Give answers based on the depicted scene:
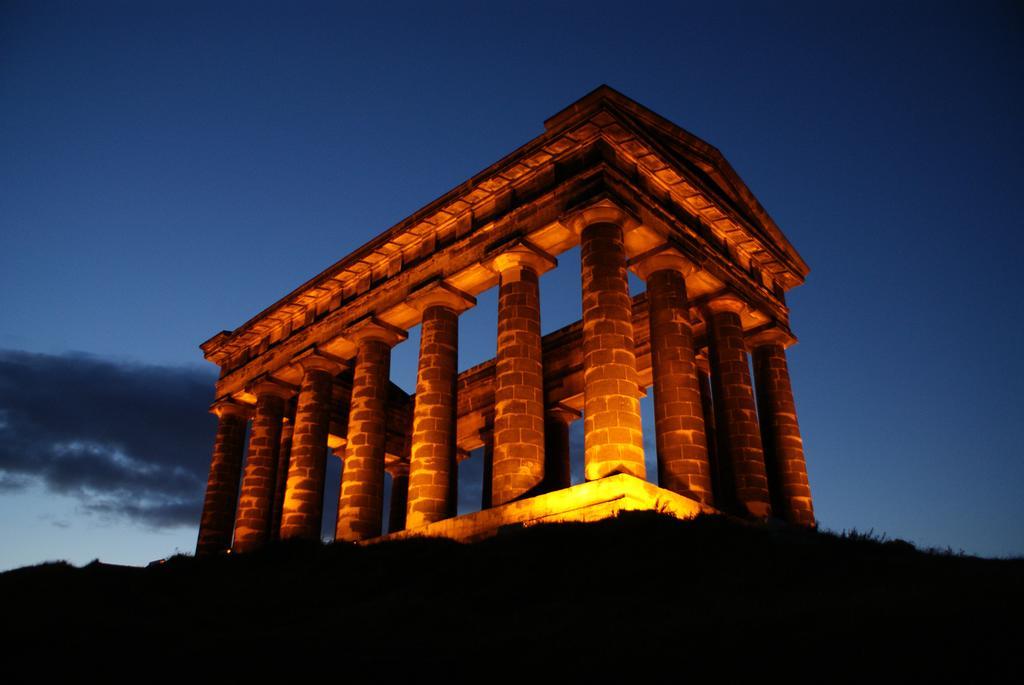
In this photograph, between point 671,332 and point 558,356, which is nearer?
point 671,332

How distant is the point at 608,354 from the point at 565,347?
42.9 feet

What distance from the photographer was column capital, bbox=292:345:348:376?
31688 mm

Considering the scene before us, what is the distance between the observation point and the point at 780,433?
85.2 feet

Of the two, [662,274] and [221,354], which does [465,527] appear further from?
[221,354]

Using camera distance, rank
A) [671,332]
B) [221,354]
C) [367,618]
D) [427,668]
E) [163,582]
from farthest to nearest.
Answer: [221,354] → [671,332] → [163,582] → [367,618] → [427,668]

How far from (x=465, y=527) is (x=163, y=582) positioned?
769 centimetres

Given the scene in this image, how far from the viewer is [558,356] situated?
111ft

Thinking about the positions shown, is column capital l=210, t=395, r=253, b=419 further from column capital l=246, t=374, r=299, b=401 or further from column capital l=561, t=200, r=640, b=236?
column capital l=561, t=200, r=640, b=236

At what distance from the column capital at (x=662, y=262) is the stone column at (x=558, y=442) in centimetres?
1034

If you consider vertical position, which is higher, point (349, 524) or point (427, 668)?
point (349, 524)

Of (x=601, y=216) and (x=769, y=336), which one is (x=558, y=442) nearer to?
(x=769, y=336)

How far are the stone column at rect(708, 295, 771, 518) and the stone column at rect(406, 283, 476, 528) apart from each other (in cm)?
880

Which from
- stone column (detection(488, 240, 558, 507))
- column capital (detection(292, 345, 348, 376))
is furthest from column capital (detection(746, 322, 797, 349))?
column capital (detection(292, 345, 348, 376))

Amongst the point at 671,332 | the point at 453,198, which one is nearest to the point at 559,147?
the point at 453,198
